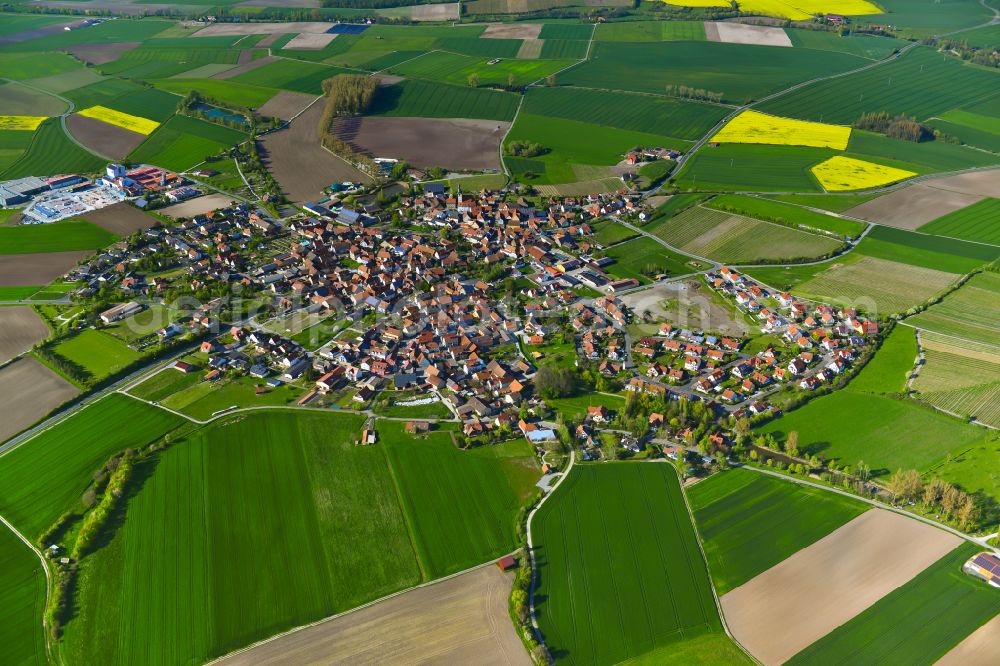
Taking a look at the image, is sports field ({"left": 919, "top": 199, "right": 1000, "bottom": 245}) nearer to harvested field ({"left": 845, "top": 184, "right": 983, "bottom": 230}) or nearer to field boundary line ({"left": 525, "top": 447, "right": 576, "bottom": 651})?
harvested field ({"left": 845, "top": 184, "right": 983, "bottom": 230})

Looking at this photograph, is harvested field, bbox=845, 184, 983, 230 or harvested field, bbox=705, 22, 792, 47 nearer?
harvested field, bbox=845, 184, 983, 230

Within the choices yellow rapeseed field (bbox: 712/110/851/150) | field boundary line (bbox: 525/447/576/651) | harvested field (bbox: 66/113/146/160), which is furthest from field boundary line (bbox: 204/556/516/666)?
harvested field (bbox: 66/113/146/160)

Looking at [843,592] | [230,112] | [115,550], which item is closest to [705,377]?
[843,592]

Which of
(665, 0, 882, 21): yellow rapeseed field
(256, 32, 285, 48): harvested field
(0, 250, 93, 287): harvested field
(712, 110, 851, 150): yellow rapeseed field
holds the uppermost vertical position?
(665, 0, 882, 21): yellow rapeseed field

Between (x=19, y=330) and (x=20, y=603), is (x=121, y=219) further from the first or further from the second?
(x=20, y=603)

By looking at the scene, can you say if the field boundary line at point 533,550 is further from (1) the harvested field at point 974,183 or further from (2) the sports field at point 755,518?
(1) the harvested field at point 974,183

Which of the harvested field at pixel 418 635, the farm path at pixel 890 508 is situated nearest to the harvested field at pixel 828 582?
the farm path at pixel 890 508

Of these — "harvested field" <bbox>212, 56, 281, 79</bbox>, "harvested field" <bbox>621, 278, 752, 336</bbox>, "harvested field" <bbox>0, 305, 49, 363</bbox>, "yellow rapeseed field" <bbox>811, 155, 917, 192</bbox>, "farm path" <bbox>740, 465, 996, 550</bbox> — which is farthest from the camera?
"harvested field" <bbox>212, 56, 281, 79</bbox>
